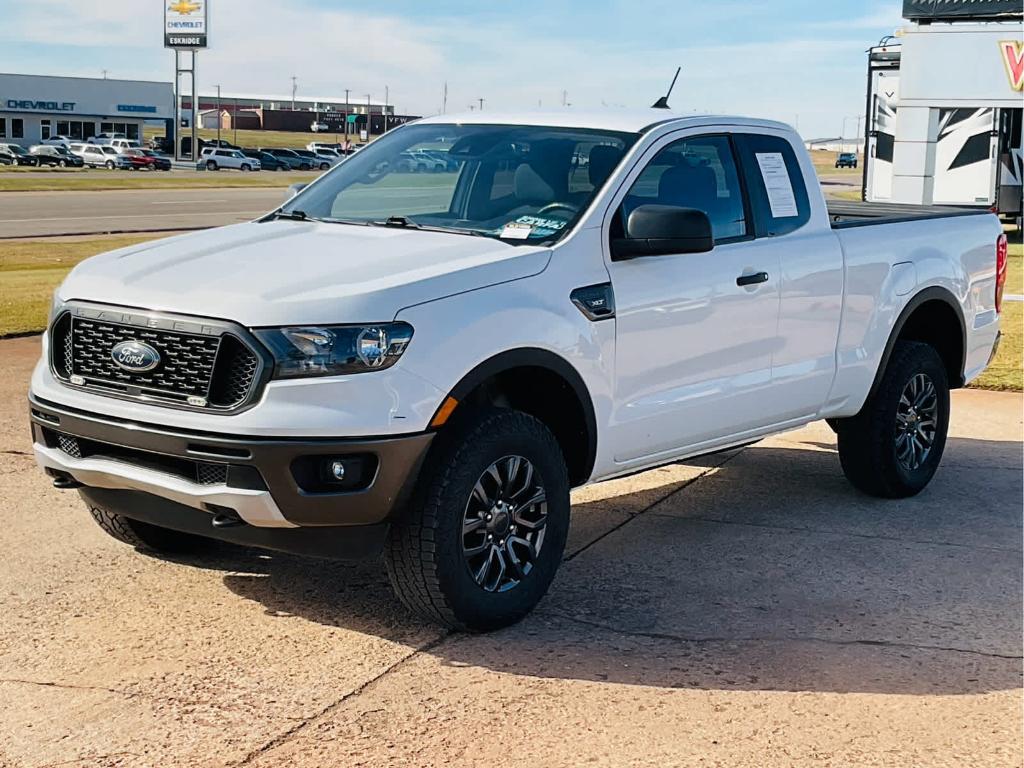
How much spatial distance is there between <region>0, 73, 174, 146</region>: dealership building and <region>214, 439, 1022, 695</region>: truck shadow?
9896cm

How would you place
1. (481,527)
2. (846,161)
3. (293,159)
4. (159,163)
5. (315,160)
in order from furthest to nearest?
1. (846,161)
2. (315,160)
3. (293,159)
4. (159,163)
5. (481,527)

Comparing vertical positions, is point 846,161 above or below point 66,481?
above

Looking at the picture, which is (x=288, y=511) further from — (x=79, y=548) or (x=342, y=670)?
(x=79, y=548)

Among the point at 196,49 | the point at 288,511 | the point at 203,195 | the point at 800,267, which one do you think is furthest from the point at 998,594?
the point at 196,49

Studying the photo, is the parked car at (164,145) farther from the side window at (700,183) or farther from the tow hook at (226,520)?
the tow hook at (226,520)

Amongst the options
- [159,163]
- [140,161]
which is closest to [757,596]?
[140,161]

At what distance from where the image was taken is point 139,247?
5.76 m

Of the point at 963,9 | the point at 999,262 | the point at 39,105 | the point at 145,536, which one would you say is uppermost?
→ the point at 39,105

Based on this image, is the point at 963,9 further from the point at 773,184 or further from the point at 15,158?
the point at 15,158

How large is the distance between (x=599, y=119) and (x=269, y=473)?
245 cm

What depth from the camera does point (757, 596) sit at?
5.70 m

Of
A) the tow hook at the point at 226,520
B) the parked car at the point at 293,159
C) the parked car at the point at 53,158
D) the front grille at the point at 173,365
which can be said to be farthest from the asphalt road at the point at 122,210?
the parked car at the point at 293,159

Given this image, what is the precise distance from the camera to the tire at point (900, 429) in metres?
7.29

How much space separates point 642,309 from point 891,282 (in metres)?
2.09
